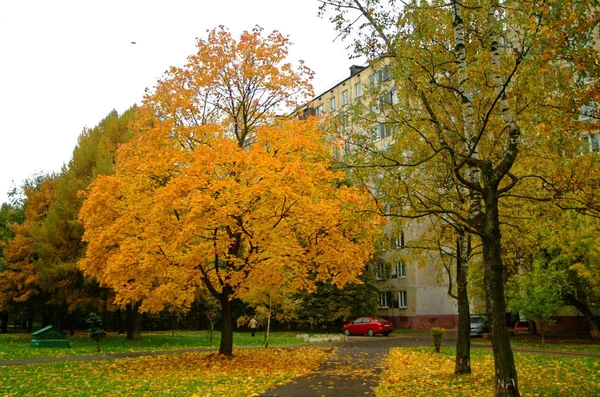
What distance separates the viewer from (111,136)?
1375 inches

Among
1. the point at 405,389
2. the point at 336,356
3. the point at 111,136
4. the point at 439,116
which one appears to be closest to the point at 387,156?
the point at 439,116

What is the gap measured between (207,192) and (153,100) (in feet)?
20.8

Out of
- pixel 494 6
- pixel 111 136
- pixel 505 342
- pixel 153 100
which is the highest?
pixel 111 136

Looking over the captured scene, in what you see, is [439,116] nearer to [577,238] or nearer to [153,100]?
[153,100]

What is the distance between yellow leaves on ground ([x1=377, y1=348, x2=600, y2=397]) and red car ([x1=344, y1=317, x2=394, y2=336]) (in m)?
18.7

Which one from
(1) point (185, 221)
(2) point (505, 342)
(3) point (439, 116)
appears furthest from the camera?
(1) point (185, 221)

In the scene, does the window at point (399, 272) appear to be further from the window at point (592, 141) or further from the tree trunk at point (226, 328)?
the tree trunk at point (226, 328)

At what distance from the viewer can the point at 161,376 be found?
14.2 m

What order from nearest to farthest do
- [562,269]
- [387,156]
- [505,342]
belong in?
[505,342], [387,156], [562,269]

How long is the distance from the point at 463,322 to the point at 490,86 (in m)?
7.25

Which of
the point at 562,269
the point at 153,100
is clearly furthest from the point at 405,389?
the point at 562,269

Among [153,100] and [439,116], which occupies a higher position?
[153,100]

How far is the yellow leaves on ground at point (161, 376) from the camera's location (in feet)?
38.2

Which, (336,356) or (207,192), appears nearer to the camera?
(207,192)
